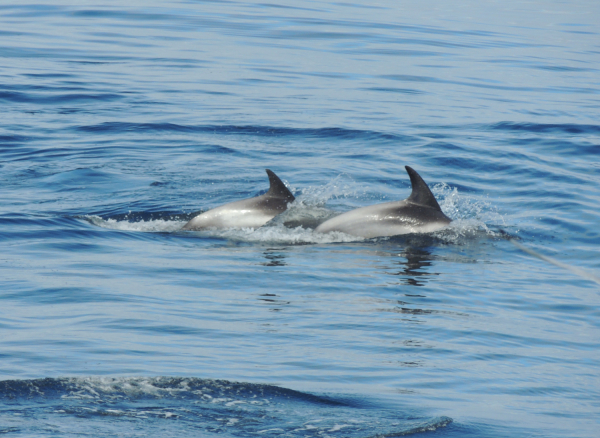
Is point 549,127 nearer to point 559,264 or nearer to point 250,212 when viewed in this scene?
point 559,264

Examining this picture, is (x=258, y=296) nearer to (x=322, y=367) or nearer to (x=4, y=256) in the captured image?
(x=322, y=367)

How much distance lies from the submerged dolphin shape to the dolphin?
3.47 feet

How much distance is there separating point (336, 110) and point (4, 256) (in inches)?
555

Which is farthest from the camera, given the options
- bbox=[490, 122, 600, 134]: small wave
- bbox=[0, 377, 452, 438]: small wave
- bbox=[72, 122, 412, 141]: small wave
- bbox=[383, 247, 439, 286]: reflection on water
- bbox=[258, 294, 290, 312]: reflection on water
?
bbox=[490, 122, 600, 134]: small wave

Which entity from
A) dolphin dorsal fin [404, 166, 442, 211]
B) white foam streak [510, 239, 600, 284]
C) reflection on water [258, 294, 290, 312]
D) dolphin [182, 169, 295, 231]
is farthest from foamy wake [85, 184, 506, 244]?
reflection on water [258, 294, 290, 312]

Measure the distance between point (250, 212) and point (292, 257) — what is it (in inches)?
66.5

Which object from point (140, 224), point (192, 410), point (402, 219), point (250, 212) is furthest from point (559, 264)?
point (192, 410)

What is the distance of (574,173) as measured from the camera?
57.6ft

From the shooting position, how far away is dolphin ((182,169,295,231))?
41.5 feet

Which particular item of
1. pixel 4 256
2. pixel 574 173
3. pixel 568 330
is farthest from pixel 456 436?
pixel 574 173

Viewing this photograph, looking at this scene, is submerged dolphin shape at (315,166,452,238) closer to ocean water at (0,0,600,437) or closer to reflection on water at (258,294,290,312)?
ocean water at (0,0,600,437)

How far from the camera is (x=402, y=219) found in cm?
1209

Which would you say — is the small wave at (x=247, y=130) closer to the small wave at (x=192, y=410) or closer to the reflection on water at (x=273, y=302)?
the reflection on water at (x=273, y=302)

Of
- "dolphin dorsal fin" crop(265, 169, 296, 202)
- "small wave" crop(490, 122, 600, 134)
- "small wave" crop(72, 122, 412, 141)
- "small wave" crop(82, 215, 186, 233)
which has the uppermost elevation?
"small wave" crop(490, 122, 600, 134)
